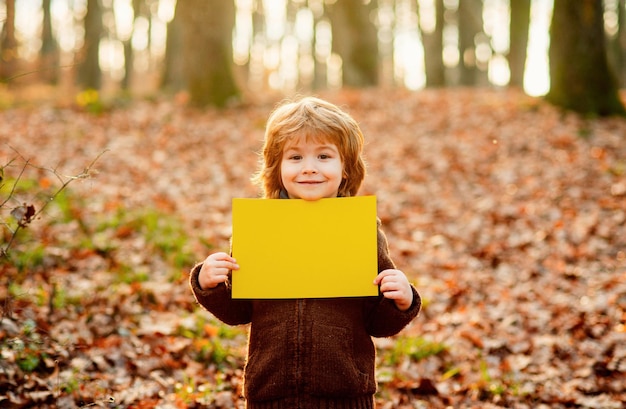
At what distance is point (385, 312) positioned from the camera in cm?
232

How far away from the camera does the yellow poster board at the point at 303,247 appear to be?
7.47 feet

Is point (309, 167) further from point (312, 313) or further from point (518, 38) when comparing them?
point (518, 38)

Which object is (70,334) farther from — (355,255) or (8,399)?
(355,255)

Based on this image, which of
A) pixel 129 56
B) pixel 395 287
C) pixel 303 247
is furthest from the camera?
pixel 129 56

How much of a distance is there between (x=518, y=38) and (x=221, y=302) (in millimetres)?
16639

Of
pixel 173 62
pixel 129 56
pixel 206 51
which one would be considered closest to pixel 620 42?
pixel 173 62

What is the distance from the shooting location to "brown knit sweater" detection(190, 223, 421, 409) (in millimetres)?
2238

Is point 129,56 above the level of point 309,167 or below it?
above

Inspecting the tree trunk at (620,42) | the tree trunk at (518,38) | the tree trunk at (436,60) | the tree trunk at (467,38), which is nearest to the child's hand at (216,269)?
the tree trunk at (518,38)

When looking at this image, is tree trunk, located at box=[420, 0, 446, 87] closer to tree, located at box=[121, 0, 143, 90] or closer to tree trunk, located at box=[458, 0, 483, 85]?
tree trunk, located at box=[458, 0, 483, 85]

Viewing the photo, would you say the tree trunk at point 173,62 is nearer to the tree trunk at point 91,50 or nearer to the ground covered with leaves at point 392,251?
the tree trunk at point 91,50

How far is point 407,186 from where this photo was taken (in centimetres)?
854

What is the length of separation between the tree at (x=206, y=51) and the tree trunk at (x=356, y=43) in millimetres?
5142

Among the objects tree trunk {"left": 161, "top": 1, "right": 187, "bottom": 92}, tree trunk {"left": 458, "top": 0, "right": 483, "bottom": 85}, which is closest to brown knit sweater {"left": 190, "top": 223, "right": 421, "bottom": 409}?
tree trunk {"left": 161, "top": 1, "right": 187, "bottom": 92}
